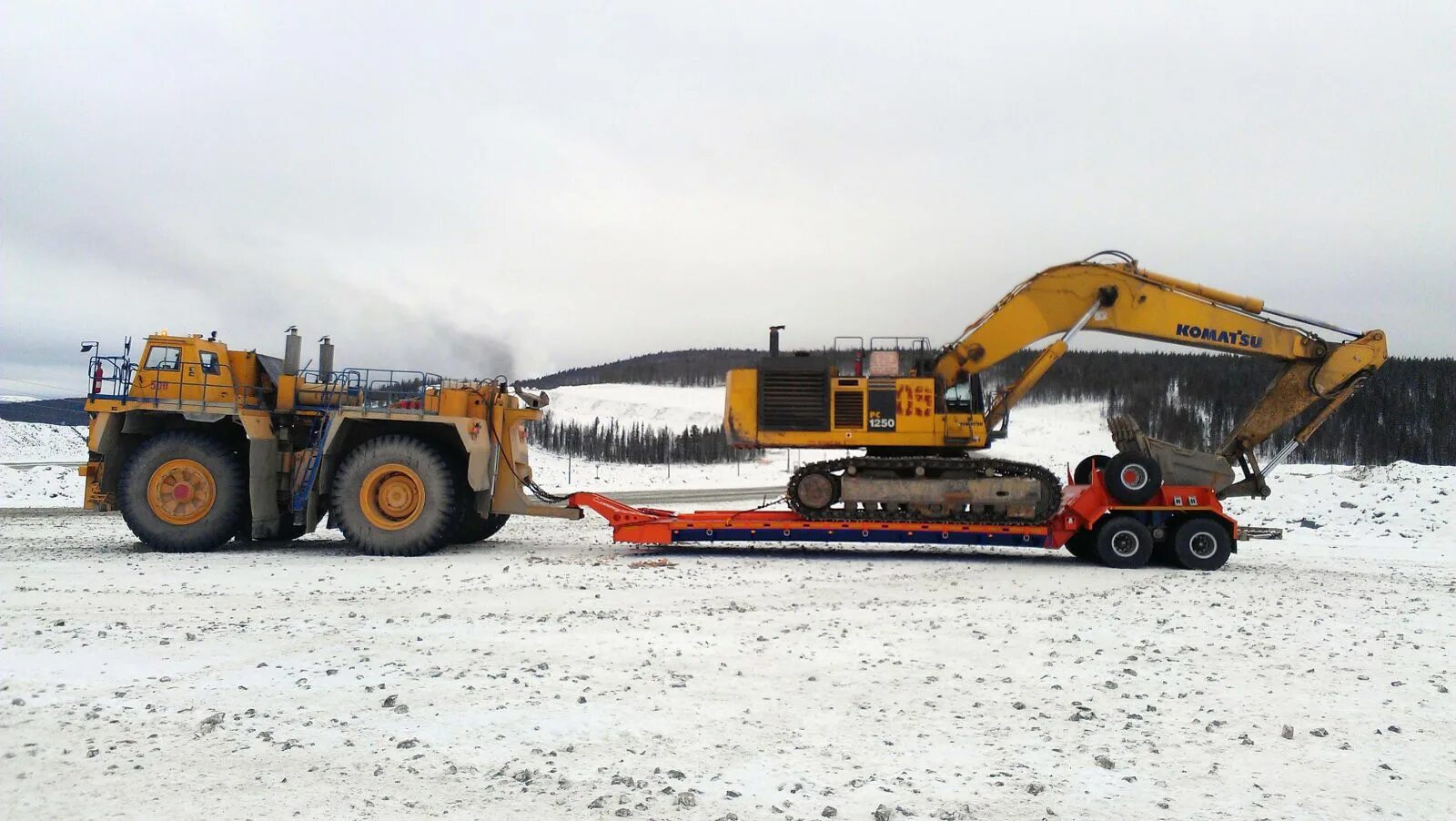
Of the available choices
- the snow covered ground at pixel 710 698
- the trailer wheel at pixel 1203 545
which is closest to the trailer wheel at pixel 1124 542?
the trailer wheel at pixel 1203 545

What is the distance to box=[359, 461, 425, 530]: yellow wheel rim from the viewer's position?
13078mm

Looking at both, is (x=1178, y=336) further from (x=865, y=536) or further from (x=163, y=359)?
(x=163, y=359)

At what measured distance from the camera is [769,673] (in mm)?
6555

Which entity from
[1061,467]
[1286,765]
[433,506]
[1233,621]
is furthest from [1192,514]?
[1061,467]

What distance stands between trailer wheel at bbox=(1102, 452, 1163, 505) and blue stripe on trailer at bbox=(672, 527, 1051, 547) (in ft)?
3.97

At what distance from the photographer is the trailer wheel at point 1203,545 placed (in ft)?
41.8

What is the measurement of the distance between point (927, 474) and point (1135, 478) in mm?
2850

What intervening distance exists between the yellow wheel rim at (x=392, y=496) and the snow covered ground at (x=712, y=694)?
70.7 inches

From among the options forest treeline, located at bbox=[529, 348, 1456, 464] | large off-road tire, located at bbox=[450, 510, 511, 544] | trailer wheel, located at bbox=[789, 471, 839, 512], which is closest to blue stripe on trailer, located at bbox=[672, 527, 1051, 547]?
trailer wheel, located at bbox=[789, 471, 839, 512]

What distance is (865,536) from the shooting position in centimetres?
1311

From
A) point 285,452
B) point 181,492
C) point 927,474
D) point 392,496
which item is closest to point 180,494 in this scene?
point 181,492

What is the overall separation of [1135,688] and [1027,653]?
3.50 ft

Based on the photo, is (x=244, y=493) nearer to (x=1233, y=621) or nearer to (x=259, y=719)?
(x=259, y=719)

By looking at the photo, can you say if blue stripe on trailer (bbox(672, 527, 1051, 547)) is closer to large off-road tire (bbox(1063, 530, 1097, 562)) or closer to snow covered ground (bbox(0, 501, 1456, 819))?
large off-road tire (bbox(1063, 530, 1097, 562))
